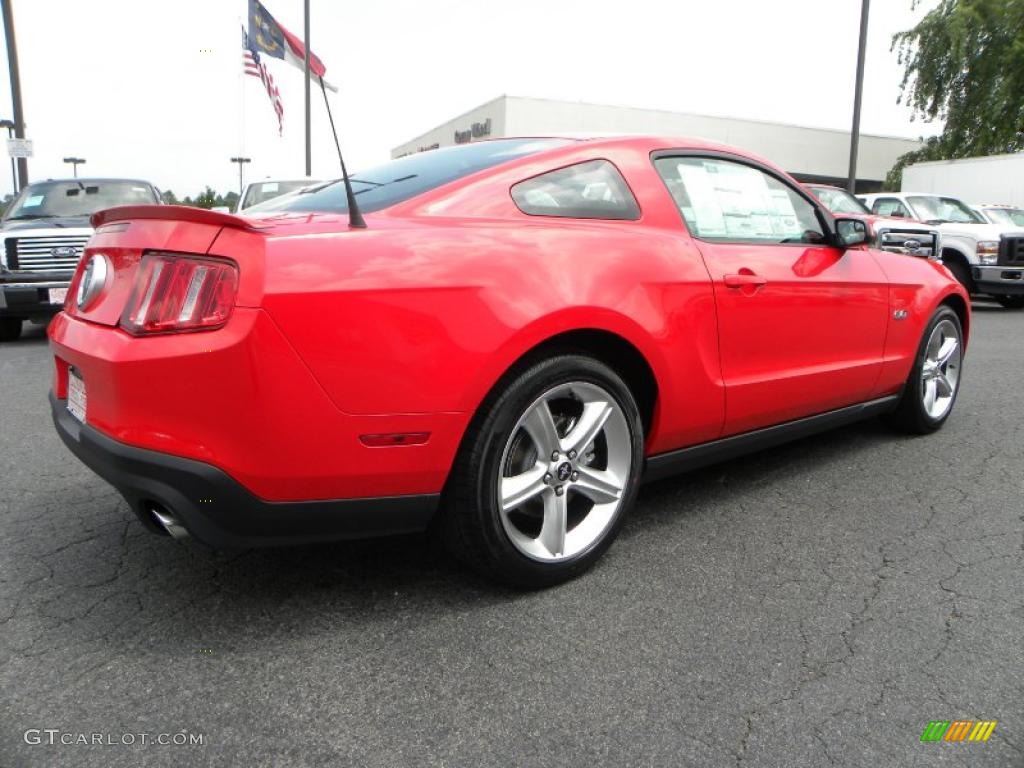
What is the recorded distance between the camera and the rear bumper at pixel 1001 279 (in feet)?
40.7

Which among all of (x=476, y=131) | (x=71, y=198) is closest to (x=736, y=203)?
(x=71, y=198)

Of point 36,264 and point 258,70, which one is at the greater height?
point 258,70

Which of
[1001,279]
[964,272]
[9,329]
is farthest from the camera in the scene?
[964,272]

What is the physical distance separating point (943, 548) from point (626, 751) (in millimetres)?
1745

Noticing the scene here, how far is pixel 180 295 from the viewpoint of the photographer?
2.11m

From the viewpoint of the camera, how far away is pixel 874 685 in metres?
2.08

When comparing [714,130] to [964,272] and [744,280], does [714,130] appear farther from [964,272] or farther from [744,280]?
[744,280]

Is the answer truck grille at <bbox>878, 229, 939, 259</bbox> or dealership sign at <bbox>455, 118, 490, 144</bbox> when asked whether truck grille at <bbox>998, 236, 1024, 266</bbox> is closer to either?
truck grille at <bbox>878, 229, 939, 259</bbox>

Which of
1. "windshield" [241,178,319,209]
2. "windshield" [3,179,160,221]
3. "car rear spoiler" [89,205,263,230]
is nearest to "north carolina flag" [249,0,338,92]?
"windshield" [241,178,319,209]

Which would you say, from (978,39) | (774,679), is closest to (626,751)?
(774,679)

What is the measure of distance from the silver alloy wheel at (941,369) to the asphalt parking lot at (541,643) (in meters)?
1.12

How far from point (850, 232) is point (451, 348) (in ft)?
7.61

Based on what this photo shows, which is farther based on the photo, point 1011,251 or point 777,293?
point 1011,251

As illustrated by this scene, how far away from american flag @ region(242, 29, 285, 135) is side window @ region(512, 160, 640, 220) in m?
18.8
